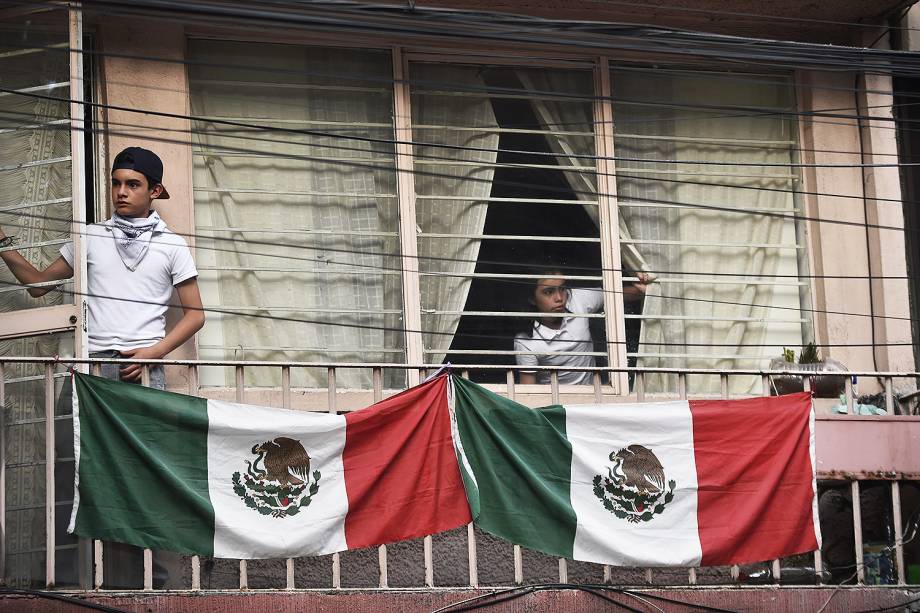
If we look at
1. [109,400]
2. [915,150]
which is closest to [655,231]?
[915,150]

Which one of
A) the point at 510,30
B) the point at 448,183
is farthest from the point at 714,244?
the point at 510,30

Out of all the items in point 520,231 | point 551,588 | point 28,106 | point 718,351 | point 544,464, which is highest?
point 28,106

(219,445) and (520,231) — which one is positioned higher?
(520,231)

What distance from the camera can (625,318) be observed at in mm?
9422

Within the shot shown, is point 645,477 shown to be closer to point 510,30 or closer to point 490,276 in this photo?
point 490,276

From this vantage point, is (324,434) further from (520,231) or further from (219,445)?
(520,231)

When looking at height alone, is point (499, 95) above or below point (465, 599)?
above

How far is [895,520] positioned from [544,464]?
2.03 m

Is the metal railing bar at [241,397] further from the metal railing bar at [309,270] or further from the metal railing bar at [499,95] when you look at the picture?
the metal railing bar at [499,95]

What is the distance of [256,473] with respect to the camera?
7.28 m

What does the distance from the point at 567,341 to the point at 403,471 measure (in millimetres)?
2243

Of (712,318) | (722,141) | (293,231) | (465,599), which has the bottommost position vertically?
(465,599)

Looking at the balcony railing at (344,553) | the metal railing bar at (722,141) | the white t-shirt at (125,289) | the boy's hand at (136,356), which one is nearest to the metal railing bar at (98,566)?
the balcony railing at (344,553)

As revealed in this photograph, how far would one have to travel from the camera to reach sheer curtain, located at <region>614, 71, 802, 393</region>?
9586 millimetres
